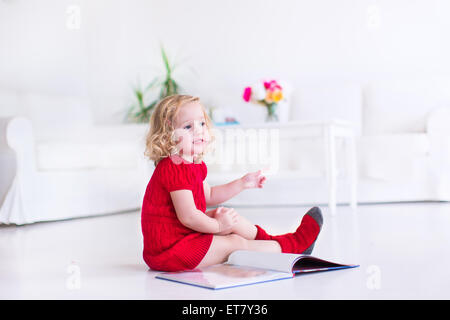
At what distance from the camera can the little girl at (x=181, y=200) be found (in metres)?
1.41

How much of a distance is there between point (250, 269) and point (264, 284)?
14 cm

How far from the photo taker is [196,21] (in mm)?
4688

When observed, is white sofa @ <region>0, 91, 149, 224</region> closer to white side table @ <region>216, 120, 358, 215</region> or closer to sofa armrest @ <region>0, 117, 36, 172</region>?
sofa armrest @ <region>0, 117, 36, 172</region>

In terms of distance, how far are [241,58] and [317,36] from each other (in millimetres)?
629

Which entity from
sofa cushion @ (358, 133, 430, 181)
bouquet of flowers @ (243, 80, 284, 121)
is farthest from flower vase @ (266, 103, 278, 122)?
sofa cushion @ (358, 133, 430, 181)

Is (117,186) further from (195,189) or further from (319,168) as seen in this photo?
(195,189)

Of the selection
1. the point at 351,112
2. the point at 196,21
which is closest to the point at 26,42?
the point at 196,21

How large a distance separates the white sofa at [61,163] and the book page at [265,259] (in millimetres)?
1668

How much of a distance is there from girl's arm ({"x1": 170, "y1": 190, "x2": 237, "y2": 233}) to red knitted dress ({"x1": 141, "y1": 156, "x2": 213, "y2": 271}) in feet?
0.07

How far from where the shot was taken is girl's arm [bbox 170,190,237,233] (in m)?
1.40

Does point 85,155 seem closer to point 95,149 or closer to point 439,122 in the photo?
point 95,149

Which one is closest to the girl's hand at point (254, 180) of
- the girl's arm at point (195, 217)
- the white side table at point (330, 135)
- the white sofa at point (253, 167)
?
the girl's arm at point (195, 217)

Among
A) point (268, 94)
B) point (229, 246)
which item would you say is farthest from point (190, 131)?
point (268, 94)

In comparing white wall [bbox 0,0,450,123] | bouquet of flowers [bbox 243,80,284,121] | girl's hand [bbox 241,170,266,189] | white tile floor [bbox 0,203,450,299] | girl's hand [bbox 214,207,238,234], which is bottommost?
white tile floor [bbox 0,203,450,299]
